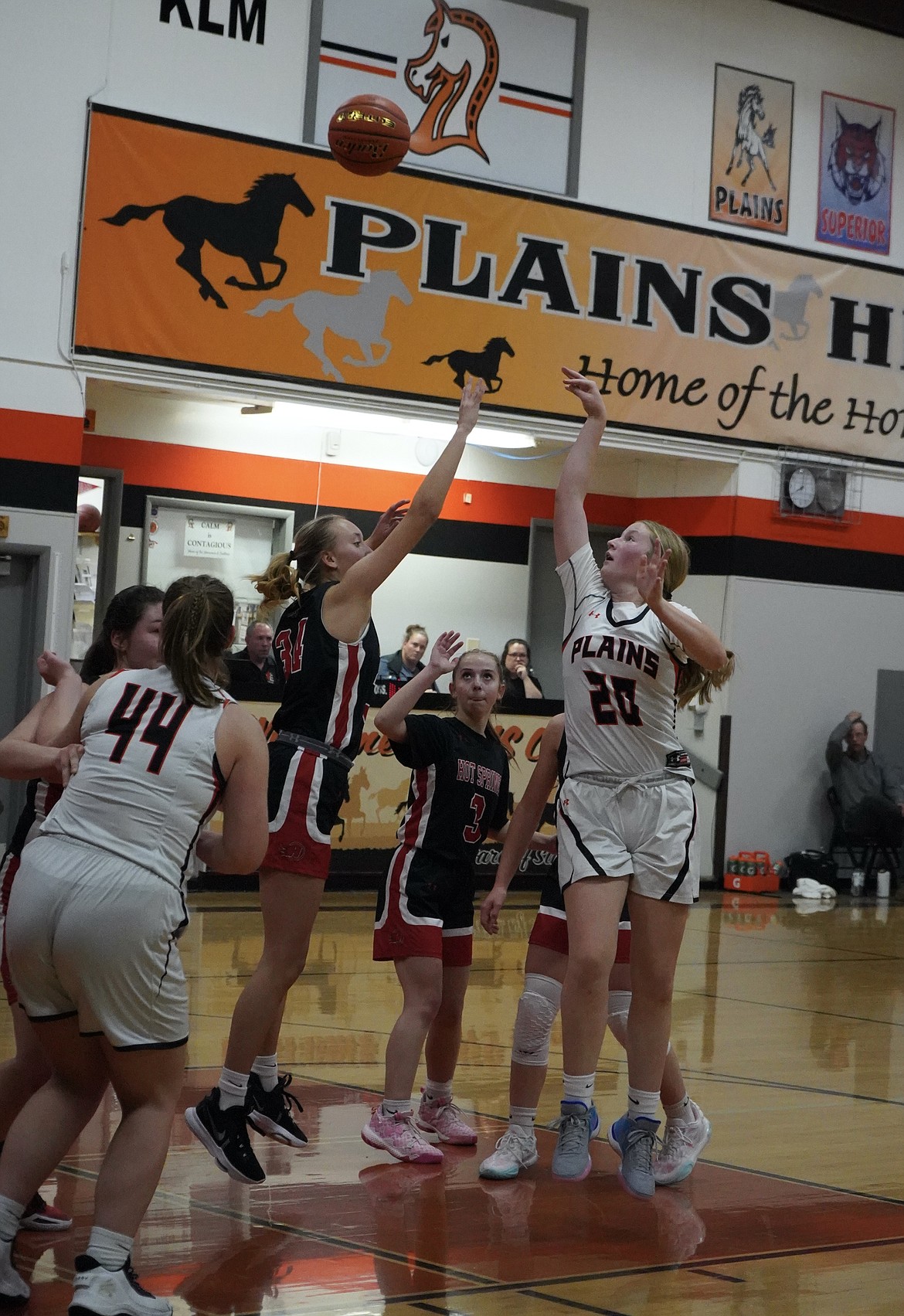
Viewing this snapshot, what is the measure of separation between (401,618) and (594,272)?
3.62 m

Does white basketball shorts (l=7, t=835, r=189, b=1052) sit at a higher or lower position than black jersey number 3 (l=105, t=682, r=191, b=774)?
lower

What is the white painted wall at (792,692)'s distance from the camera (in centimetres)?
1365

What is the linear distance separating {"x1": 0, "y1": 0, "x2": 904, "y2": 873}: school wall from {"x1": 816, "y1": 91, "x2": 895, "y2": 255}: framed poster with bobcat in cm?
13

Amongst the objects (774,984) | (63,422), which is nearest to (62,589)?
(63,422)

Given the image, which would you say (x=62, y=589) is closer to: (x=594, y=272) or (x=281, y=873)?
(x=594, y=272)

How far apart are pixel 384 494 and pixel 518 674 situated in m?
2.33

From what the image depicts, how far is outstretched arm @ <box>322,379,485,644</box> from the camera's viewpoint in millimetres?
4305

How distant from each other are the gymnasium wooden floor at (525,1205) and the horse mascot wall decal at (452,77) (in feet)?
24.0

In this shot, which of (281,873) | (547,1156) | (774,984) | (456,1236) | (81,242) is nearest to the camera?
(456,1236)

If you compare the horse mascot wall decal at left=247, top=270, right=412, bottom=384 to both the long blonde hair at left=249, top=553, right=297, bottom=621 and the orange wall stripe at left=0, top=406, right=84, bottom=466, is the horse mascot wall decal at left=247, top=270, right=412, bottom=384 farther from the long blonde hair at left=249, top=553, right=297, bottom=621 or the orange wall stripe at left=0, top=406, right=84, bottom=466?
the long blonde hair at left=249, top=553, right=297, bottom=621

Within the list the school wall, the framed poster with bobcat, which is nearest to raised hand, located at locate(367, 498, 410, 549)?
the school wall

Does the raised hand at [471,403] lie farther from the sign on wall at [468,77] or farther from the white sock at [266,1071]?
the sign on wall at [468,77]

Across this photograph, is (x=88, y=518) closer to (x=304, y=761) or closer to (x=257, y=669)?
(x=257, y=669)

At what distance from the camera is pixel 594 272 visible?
12664mm
